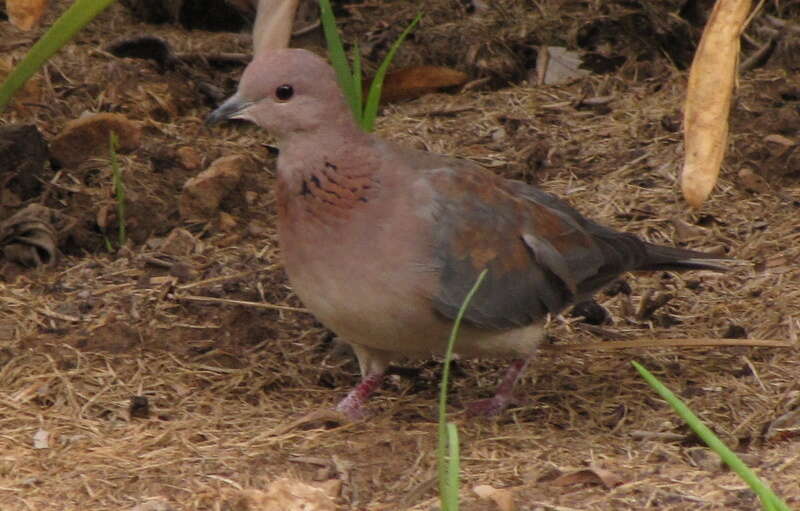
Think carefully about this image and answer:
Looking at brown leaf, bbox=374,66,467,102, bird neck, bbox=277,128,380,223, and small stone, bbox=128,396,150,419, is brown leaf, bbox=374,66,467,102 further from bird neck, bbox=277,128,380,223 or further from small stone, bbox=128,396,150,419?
small stone, bbox=128,396,150,419

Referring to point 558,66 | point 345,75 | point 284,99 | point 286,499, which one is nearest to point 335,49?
point 345,75

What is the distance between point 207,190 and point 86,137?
53 cm

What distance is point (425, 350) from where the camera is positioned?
3.37m

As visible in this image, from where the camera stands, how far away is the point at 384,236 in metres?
3.20

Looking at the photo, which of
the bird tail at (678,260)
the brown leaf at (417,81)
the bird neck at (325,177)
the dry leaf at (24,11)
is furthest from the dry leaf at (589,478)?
the brown leaf at (417,81)

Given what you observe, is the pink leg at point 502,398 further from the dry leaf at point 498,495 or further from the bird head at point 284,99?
the bird head at point 284,99

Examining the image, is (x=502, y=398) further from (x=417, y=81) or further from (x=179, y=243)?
(x=417, y=81)

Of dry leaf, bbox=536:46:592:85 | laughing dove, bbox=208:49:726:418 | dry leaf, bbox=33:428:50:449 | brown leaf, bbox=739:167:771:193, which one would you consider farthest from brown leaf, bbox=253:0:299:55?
brown leaf, bbox=739:167:771:193

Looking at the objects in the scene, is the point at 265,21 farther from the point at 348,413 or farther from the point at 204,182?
the point at 348,413

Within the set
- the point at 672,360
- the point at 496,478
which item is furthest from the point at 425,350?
the point at 672,360

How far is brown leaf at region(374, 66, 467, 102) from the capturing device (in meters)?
5.15

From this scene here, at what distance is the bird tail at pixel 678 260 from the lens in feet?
12.5

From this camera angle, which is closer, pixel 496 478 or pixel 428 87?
pixel 496 478

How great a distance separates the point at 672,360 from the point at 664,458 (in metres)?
0.71
